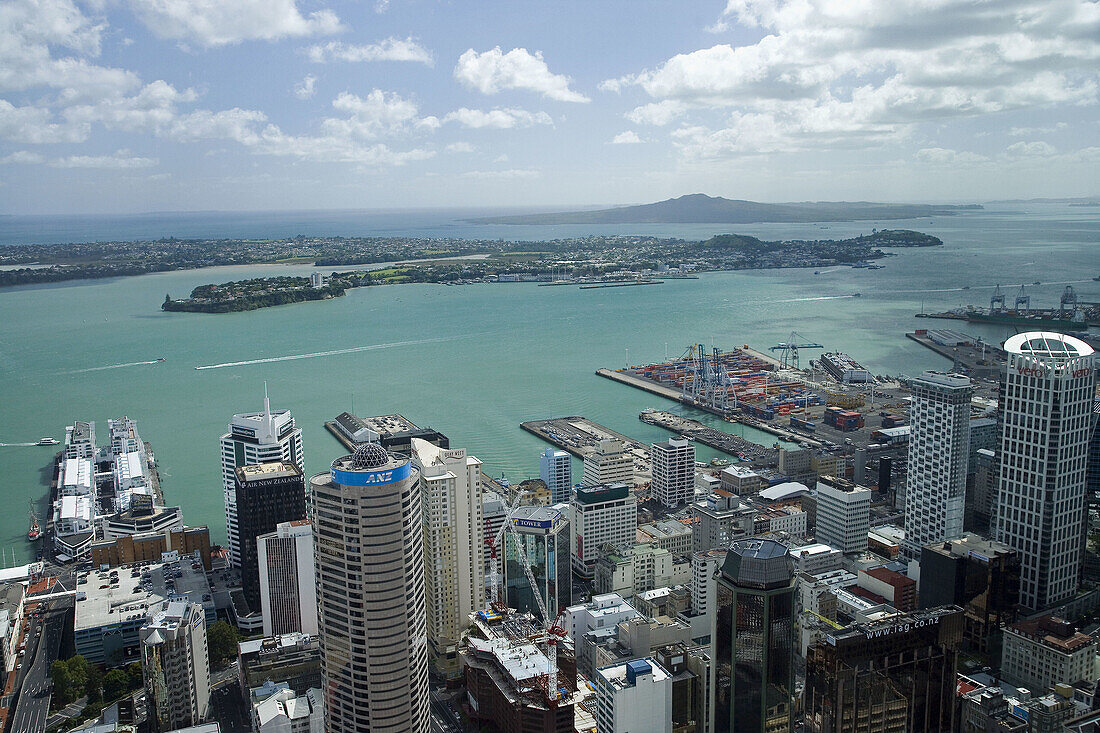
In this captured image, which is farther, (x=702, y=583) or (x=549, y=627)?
(x=702, y=583)

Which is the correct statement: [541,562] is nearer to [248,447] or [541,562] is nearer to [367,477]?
[248,447]

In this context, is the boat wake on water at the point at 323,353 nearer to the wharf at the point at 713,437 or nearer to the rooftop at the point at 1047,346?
the wharf at the point at 713,437

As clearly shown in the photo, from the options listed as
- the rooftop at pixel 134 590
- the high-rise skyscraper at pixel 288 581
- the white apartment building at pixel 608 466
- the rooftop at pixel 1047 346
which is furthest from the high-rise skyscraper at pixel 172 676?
the rooftop at pixel 1047 346

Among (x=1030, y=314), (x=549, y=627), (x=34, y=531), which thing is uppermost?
(x=1030, y=314)


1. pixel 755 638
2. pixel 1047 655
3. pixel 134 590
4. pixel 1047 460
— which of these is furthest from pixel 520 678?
pixel 1047 460

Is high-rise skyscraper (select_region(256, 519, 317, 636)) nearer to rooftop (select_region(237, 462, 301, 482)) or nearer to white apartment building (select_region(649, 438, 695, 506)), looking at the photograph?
rooftop (select_region(237, 462, 301, 482))

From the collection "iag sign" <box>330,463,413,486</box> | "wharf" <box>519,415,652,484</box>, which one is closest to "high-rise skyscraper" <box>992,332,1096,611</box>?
"wharf" <box>519,415,652,484</box>

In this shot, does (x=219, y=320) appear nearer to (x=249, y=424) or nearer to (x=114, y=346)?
(x=114, y=346)
